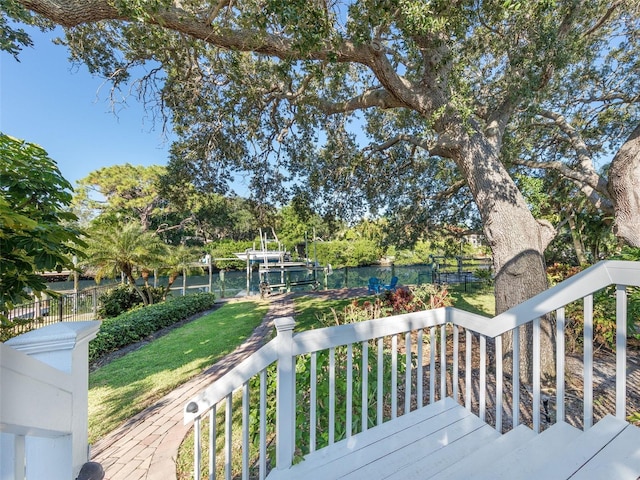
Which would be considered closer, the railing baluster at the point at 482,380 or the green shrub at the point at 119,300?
the railing baluster at the point at 482,380

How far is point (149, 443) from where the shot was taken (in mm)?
2578

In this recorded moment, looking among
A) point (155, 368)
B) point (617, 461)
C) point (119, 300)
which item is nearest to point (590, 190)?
point (617, 461)

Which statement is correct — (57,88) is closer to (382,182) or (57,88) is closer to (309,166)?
(309,166)

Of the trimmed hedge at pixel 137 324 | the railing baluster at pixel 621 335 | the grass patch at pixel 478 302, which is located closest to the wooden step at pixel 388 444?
the railing baluster at pixel 621 335

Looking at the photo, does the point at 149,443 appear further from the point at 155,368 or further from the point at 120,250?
the point at 120,250

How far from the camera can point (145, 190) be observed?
18078mm

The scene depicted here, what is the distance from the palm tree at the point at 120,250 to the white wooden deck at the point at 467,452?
9.63 meters

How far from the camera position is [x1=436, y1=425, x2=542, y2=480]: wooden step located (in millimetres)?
1484

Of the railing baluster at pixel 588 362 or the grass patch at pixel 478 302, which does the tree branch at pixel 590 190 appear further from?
the railing baluster at pixel 588 362

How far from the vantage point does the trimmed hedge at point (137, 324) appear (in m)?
5.39

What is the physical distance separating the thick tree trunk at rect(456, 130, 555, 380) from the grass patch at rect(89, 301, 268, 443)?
4616mm

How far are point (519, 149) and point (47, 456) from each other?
25.4 feet

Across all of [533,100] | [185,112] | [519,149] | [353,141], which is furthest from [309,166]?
[519,149]

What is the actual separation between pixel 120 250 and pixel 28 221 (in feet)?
29.7
